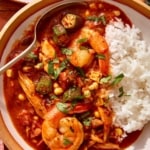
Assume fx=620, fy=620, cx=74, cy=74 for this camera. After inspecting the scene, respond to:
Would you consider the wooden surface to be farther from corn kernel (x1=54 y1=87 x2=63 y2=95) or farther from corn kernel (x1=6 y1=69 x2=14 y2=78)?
corn kernel (x1=54 y1=87 x2=63 y2=95)

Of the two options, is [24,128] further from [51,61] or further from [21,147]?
[51,61]

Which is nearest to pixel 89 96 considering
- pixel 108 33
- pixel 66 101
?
pixel 66 101

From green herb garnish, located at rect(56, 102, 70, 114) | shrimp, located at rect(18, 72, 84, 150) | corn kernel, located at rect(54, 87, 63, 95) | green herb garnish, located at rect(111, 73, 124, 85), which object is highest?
green herb garnish, located at rect(111, 73, 124, 85)

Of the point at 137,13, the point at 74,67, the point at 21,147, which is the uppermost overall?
the point at 137,13

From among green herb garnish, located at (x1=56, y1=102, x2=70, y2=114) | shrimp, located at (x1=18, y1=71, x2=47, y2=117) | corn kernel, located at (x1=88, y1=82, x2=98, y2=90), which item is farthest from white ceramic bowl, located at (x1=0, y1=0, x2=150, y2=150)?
corn kernel, located at (x1=88, y1=82, x2=98, y2=90)

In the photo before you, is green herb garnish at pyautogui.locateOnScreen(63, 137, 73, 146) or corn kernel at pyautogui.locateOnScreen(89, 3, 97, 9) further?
corn kernel at pyautogui.locateOnScreen(89, 3, 97, 9)

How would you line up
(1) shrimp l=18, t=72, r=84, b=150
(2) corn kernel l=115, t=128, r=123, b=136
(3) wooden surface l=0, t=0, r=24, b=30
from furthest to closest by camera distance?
(3) wooden surface l=0, t=0, r=24, b=30
(2) corn kernel l=115, t=128, r=123, b=136
(1) shrimp l=18, t=72, r=84, b=150

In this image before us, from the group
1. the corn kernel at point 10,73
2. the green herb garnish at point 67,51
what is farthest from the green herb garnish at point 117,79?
the corn kernel at point 10,73
